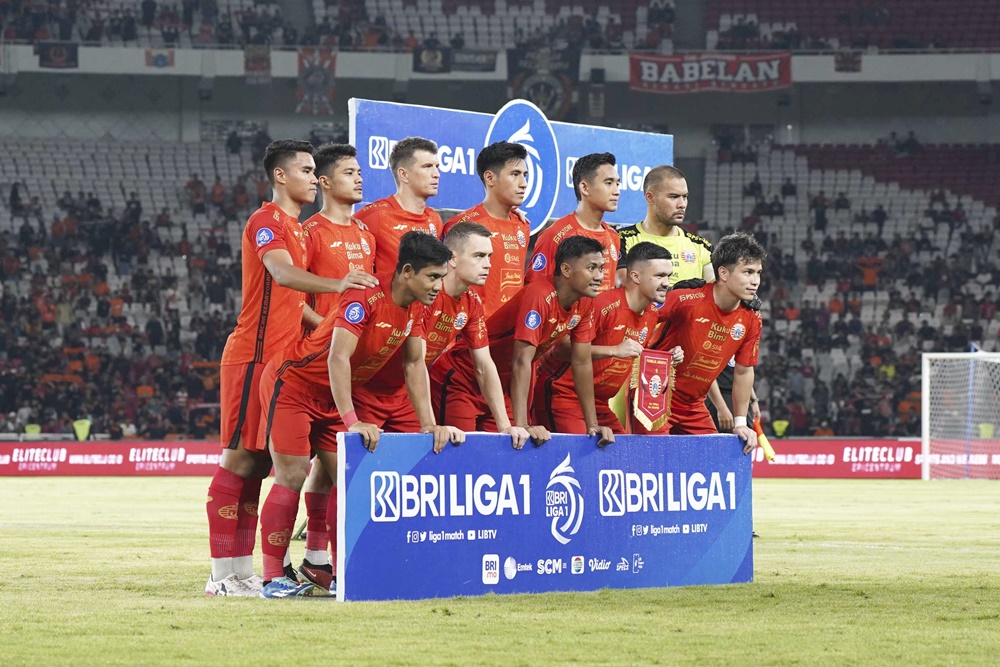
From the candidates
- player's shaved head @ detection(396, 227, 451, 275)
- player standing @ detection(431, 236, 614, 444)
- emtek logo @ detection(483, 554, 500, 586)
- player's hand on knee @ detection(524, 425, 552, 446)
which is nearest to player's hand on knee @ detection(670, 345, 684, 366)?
player standing @ detection(431, 236, 614, 444)

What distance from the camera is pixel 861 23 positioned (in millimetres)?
40875

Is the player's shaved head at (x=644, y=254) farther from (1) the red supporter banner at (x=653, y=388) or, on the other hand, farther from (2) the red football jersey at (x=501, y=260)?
(2) the red football jersey at (x=501, y=260)

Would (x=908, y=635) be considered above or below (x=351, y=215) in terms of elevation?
below

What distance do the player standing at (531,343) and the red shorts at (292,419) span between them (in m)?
0.87

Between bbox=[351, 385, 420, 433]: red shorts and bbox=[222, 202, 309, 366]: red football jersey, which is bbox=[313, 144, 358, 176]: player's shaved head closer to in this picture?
bbox=[222, 202, 309, 366]: red football jersey

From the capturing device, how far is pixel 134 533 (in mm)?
12516

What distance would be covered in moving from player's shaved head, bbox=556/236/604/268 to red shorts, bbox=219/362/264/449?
1.76m

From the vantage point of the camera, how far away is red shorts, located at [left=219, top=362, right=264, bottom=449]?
7.68 m

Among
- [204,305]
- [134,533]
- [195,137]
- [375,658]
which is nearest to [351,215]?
[375,658]

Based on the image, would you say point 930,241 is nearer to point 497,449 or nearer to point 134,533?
point 134,533

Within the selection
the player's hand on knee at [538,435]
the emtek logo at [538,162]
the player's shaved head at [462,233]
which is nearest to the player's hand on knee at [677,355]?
the player's hand on knee at [538,435]

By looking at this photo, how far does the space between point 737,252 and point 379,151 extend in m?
2.70

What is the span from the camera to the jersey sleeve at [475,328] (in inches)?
308

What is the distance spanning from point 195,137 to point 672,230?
109 feet
